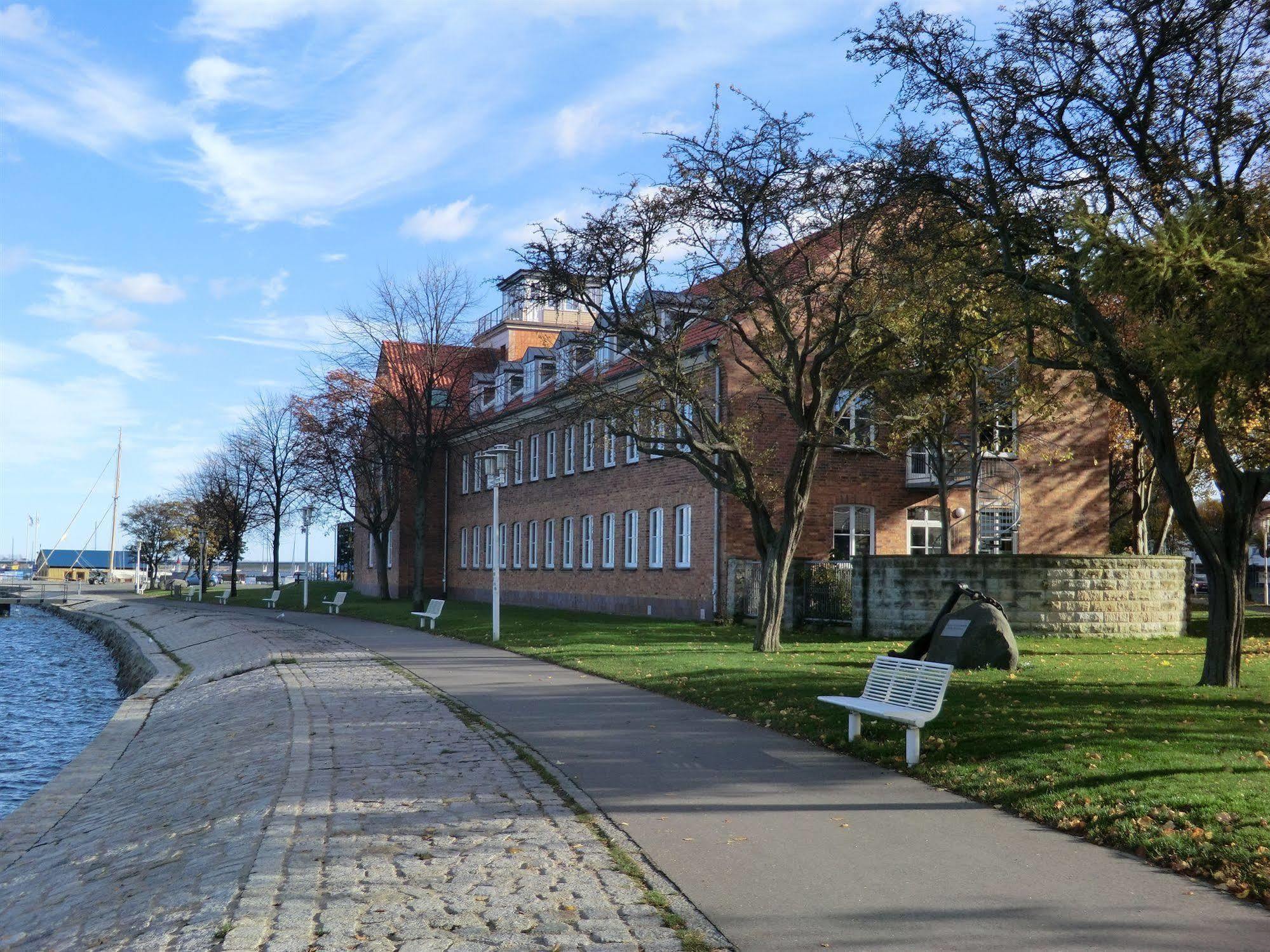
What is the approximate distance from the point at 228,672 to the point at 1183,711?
16950 millimetres

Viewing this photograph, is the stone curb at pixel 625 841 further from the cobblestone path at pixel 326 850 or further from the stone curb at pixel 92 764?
the stone curb at pixel 92 764

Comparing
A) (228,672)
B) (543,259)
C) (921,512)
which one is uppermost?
(543,259)

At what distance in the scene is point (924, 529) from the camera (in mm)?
36875

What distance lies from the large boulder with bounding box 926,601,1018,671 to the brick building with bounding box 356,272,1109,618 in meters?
6.63

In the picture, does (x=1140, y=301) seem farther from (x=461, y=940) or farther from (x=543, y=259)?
(x=543, y=259)

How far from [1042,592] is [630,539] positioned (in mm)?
17839

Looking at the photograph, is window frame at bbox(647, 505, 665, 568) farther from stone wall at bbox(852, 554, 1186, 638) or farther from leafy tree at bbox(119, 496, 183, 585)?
leafy tree at bbox(119, 496, 183, 585)

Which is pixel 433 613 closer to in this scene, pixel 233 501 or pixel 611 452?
pixel 611 452

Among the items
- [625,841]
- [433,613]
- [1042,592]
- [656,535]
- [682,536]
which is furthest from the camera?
[656,535]

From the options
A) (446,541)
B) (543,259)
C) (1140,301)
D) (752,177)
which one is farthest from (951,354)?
(446,541)

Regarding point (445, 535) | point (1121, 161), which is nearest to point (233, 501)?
point (445, 535)

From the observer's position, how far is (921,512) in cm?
3681

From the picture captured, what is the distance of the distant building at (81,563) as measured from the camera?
133m

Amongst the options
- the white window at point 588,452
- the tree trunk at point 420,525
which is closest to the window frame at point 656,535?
the white window at point 588,452
